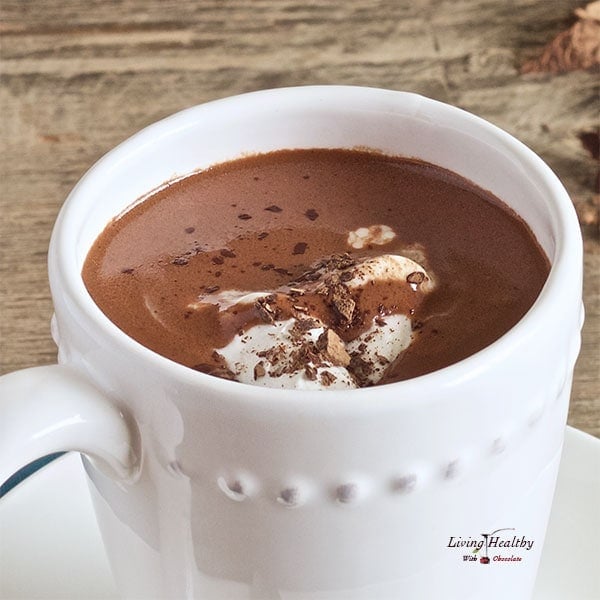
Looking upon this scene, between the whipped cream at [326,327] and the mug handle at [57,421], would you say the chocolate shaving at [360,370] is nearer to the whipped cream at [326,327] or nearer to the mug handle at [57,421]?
the whipped cream at [326,327]

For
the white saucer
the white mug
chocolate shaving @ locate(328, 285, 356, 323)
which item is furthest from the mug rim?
the white saucer

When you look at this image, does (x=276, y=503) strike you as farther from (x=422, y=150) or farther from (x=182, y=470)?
(x=422, y=150)

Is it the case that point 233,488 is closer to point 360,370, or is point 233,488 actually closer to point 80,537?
point 360,370

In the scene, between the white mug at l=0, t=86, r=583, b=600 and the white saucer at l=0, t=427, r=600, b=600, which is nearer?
the white mug at l=0, t=86, r=583, b=600

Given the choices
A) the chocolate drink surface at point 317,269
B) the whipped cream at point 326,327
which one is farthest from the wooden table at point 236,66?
the whipped cream at point 326,327

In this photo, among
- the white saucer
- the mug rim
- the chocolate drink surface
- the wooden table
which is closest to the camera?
the mug rim

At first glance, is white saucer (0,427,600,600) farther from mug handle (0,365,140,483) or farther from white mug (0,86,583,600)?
mug handle (0,365,140,483)

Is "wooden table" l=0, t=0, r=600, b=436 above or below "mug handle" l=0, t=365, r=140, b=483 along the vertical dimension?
below
